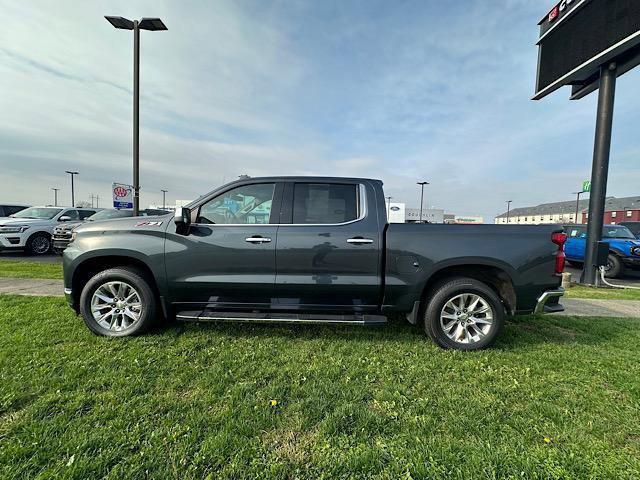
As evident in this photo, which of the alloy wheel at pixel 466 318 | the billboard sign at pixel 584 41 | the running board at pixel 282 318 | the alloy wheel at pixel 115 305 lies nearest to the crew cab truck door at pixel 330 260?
the running board at pixel 282 318

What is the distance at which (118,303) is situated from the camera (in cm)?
364

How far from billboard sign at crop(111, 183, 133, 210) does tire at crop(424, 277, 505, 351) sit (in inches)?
487

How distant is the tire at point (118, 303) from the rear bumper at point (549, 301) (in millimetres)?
4363

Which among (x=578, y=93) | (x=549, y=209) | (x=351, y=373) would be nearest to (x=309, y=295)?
(x=351, y=373)

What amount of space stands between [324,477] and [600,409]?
2248 mm

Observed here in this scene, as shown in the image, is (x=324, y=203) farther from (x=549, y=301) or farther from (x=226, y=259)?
(x=549, y=301)

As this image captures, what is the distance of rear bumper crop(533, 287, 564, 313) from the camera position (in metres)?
3.44

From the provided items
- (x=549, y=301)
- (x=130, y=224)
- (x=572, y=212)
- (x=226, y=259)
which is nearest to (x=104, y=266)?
(x=130, y=224)

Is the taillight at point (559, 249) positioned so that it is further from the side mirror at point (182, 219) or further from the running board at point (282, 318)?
the side mirror at point (182, 219)

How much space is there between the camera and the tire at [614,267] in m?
9.43

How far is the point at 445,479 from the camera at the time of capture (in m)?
1.74

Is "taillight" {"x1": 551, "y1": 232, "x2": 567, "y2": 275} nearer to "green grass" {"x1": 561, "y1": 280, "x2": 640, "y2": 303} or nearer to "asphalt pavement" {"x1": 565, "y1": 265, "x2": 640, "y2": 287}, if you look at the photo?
"green grass" {"x1": 561, "y1": 280, "x2": 640, "y2": 303}

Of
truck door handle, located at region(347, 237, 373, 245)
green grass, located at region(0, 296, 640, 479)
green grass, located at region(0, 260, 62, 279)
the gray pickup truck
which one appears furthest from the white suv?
truck door handle, located at region(347, 237, 373, 245)

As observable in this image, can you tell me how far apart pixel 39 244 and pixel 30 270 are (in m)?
4.29
